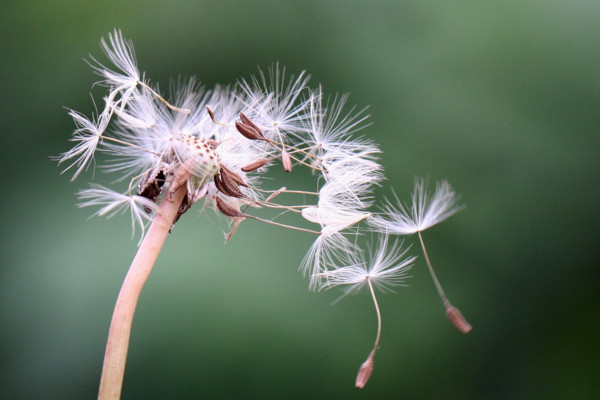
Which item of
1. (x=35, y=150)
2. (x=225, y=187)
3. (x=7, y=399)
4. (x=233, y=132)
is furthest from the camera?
(x=35, y=150)

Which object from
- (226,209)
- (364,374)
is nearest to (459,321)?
(364,374)

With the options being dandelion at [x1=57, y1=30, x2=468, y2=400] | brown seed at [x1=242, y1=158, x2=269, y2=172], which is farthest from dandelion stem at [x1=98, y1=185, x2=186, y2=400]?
brown seed at [x1=242, y1=158, x2=269, y2=172]

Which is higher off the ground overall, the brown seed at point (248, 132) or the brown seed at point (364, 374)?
the brown seed at point (248, 132)

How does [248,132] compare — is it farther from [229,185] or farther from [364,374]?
[364,374]

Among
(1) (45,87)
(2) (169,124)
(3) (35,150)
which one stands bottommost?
(2) (169,124)

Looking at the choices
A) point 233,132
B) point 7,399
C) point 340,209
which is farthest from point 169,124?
point 7,399

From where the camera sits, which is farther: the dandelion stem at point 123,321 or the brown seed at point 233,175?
the brown seed at point 233,175

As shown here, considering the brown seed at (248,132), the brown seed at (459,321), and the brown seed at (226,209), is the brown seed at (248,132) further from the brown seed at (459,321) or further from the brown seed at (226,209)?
the brown seed at (459,321)

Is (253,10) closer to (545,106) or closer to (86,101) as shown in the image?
(86,101)

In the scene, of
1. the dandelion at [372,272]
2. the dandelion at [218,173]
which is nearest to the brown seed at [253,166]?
the dandelion at [218,173]

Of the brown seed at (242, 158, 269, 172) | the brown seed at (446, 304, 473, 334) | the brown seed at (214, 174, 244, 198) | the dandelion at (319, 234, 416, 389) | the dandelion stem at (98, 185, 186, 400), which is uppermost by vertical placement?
the brown seed at (242, 158, 269, 172)

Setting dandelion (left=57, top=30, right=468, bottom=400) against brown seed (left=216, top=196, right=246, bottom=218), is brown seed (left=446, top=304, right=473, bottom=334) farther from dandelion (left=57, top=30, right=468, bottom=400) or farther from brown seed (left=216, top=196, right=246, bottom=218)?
brown seed (left=216, top=196, right=246, bottom=218)
